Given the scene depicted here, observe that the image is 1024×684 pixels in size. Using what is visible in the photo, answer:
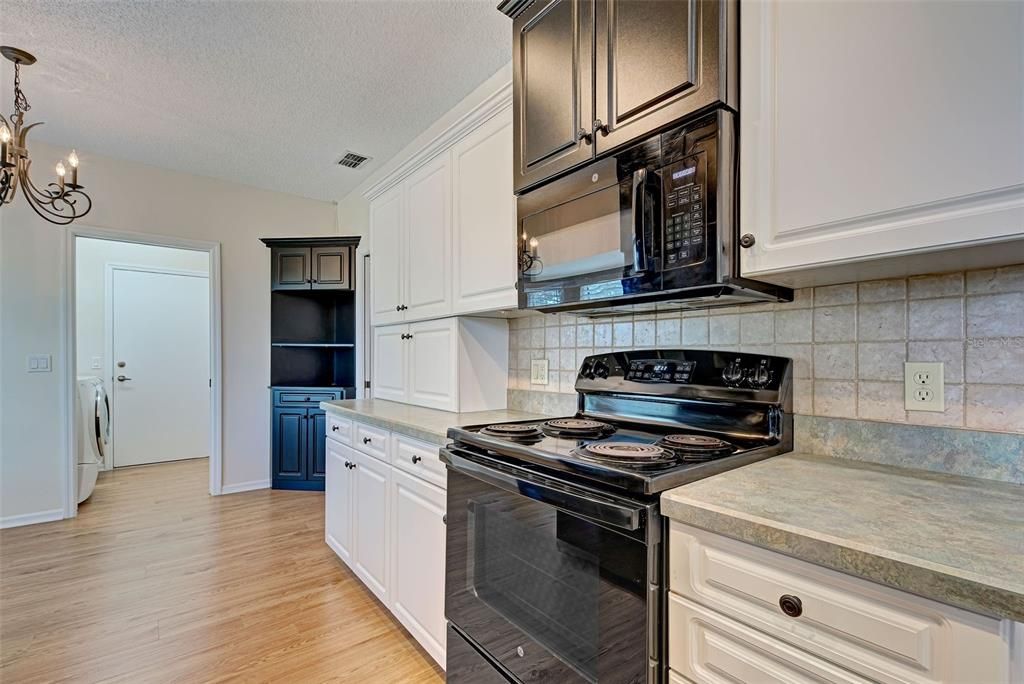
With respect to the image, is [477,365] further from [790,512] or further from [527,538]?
[790,512]

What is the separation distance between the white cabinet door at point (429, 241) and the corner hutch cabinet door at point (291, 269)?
7.05ft

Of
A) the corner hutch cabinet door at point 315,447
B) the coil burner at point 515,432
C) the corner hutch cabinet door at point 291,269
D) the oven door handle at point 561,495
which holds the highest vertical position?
the corner hutch cabinet door at point 291,269

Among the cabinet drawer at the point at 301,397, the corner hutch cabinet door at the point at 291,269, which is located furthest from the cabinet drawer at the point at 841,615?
the corner hutch cabinet door at the point at 291,269

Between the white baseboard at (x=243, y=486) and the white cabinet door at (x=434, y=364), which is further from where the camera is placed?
the white baseboard at (x=243, y=486)

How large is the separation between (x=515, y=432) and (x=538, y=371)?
0.69 meters

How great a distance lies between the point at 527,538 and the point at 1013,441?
1.05m

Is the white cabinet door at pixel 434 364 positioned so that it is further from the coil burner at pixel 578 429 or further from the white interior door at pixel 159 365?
the white interior door at pixel 159 365

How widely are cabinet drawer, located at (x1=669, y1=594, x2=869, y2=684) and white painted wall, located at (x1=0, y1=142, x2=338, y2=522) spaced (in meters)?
4.21

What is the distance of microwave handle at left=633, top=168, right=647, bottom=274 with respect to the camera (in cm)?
121

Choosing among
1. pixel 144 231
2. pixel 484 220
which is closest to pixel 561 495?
pixel 484 220

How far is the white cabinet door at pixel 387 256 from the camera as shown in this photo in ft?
8.55

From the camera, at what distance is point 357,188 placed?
4.32m

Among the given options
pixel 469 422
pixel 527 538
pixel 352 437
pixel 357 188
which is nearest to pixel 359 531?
pixel 352 437

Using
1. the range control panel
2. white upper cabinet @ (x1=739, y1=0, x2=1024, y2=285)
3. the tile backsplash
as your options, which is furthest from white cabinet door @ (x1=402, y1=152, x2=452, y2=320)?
white upper cabinet @ (x1=739, y1=0, x2=1024, y2=285)
